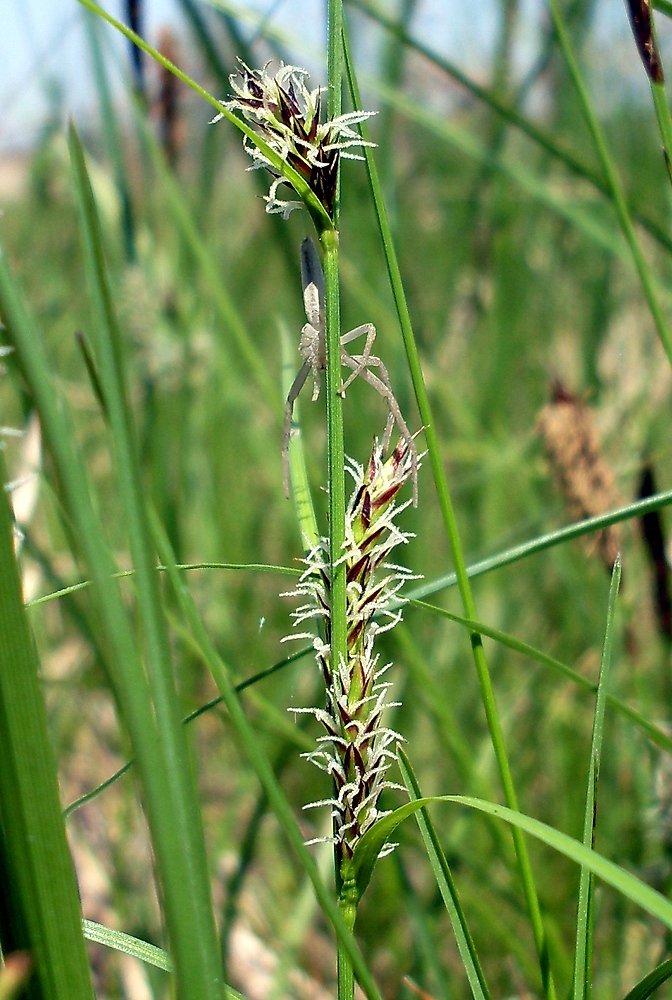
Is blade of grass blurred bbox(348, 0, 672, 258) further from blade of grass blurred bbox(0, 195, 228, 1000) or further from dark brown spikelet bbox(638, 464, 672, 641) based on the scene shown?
blade of grass blurred bbox(0, 195, 228, 1000)

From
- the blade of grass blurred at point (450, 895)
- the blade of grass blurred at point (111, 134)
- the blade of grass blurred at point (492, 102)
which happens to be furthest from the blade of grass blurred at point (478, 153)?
the blade of grass blurred at point (450, 895)

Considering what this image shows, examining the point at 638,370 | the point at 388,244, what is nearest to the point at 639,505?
the point at 388,244

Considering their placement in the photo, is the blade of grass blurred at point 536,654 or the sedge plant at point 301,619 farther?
the blade of grass blurred at point 536,654

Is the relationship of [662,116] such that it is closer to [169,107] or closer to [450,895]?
[450,895]

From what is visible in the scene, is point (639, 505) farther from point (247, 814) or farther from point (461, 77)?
point (247, 814)

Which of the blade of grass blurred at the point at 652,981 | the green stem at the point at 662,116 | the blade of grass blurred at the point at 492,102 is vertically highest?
the blade of grass blurred at the point at 492,102

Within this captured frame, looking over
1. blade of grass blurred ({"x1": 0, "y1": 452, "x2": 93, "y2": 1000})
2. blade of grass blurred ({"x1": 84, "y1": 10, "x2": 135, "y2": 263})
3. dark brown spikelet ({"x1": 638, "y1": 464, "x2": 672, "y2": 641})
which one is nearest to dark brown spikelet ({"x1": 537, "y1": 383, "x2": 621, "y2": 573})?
dark brown spikelet ({"x1": 638, "y1": 464, "x2": 672, "y2": 641})

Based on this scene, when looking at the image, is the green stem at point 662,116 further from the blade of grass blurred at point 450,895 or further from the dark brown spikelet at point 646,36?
the blade of grass blurred at point 450,895

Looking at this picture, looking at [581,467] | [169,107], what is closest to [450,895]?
[581,467]
